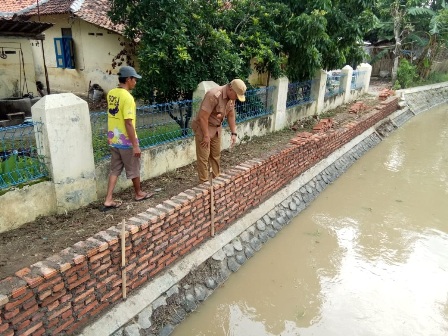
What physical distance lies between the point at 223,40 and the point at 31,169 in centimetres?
380

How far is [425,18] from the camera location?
18.5 m

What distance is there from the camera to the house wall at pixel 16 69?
990 cm

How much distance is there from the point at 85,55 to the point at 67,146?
9.67m

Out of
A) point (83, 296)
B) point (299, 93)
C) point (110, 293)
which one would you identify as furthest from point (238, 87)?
point (299, 93)

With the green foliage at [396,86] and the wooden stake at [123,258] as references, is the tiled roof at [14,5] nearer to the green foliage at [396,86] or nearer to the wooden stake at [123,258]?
the wooden stake at [123,258]

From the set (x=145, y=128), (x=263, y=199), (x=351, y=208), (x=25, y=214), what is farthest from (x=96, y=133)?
(x=351, y=208)

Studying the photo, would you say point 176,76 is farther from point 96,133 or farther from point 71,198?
point 71,198

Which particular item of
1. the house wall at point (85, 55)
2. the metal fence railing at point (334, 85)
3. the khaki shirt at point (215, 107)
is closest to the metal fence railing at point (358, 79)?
the metal fence railing at point (334, 85)

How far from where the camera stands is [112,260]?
3201mm

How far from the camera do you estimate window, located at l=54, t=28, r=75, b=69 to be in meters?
12.7

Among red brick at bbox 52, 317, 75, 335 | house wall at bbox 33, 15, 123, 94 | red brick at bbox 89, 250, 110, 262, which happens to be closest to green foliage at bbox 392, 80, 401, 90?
house wall at bbox 33, 15, 123, 94

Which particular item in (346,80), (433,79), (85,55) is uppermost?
(85,55)

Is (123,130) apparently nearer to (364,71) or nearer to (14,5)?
(364,71)

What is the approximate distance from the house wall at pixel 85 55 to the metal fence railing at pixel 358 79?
337 inches
